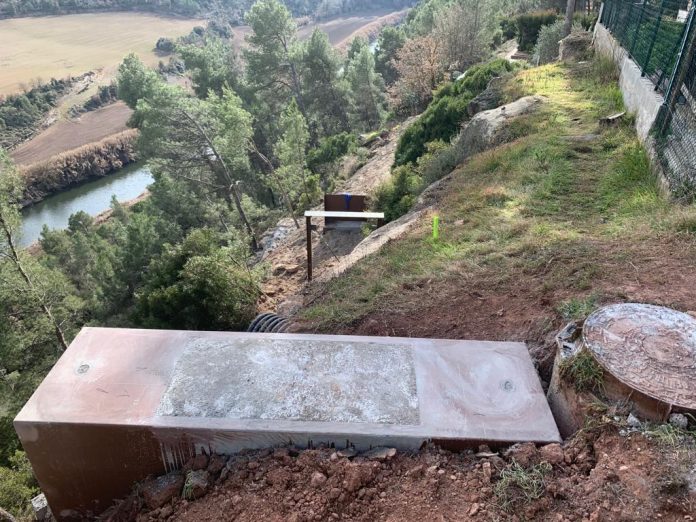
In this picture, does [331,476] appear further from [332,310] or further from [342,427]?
[332,310]

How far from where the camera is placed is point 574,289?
190 inches

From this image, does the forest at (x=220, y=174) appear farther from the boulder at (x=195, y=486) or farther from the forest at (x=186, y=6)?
the forest at (x=186, y=6)

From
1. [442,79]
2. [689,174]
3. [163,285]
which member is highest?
[689,174]

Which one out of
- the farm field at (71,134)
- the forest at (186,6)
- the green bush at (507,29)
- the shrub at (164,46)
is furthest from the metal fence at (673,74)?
the forest at (186,6)

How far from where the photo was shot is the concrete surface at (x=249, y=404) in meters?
3.22

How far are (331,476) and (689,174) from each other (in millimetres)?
5961

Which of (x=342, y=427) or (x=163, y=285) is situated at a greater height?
(x=342, y=427)

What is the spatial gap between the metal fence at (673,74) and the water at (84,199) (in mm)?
33935

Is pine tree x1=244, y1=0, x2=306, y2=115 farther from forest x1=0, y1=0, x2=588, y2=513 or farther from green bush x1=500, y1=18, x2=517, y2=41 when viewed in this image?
green bush x1=500, y1=18, x2=517, y2=41

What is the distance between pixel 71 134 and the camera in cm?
4791

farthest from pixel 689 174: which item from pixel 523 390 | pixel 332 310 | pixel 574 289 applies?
pixel 332 310

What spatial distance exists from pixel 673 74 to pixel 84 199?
4361 centimetres

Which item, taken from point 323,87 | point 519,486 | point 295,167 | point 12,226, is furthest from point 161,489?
point 323,87

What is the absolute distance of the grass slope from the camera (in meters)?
4.72
